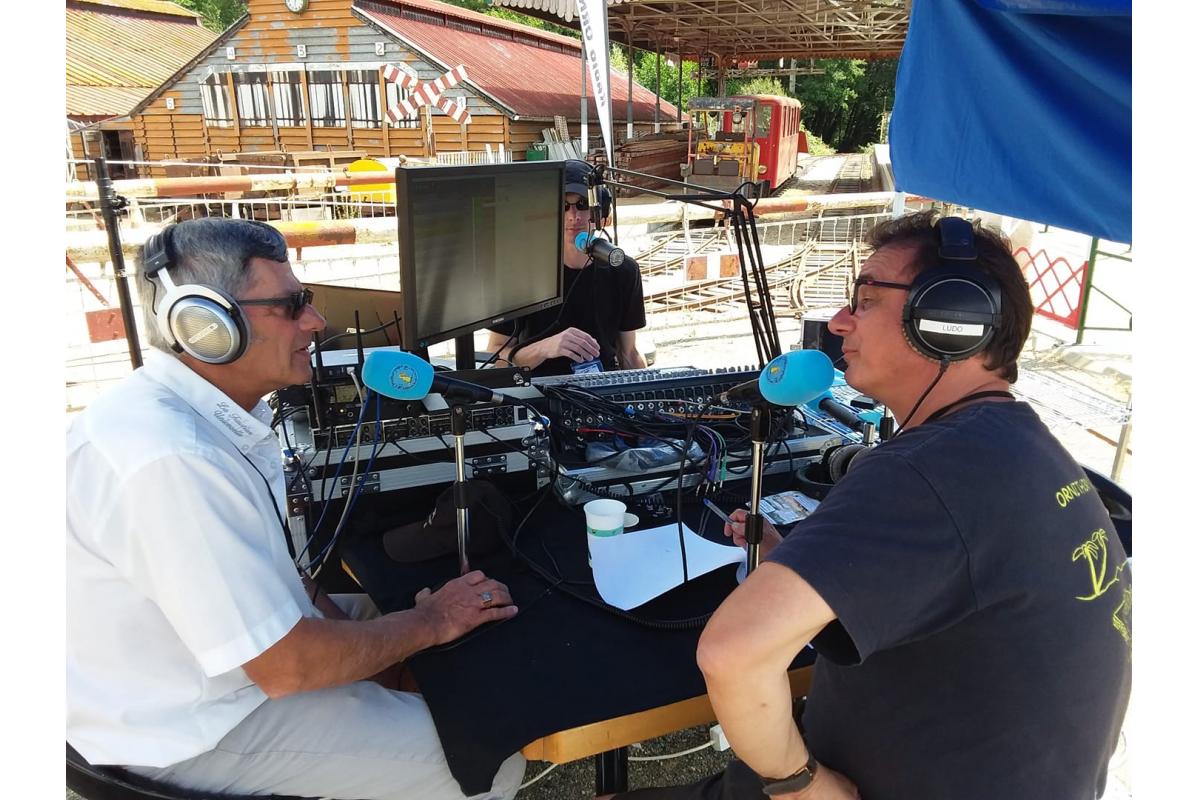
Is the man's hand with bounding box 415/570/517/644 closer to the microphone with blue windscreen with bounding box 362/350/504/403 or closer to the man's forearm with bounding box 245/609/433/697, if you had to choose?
the man's forearm with bounding box 245/609/433/697

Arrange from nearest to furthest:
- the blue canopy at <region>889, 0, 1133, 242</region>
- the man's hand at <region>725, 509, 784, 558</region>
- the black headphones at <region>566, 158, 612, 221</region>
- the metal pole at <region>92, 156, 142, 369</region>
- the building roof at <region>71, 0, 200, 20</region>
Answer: the blue canopy at <region>889, 0, 1133, 242</region> → the man's hand at <region>725, 509, 784, 558</region> → the black headphones at <region>566, 158, 612, 221</region> → the metal pole at <region>92, 156, 142, 369</region> → the building roof at <region>71, 0, 200, 20</region>

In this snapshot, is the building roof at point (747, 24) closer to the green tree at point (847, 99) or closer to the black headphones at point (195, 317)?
the black headphones at point (195, 317)

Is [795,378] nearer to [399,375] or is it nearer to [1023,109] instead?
[399,375]

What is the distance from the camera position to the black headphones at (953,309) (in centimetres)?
133

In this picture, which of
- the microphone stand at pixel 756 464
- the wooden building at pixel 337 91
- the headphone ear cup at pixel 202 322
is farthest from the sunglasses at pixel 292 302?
the wooden building at pixel 337 91

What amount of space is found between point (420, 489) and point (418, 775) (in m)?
0.74

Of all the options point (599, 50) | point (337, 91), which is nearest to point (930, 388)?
point (599, 50)

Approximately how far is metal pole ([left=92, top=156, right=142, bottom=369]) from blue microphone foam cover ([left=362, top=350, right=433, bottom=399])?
8.41 feet

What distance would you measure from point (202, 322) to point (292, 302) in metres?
0.26

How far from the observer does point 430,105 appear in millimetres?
16641

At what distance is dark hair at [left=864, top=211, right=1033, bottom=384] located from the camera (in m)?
1.40

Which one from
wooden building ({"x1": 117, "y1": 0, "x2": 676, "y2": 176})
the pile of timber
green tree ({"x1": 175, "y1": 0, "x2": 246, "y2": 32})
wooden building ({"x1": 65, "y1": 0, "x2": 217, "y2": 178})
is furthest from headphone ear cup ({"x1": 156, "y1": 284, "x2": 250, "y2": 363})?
green tree ({"x1": 175, "y1": 0, "x2": 246, "y2": 32})

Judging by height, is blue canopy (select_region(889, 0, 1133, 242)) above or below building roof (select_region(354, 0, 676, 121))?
below

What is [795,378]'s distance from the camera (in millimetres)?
1504
